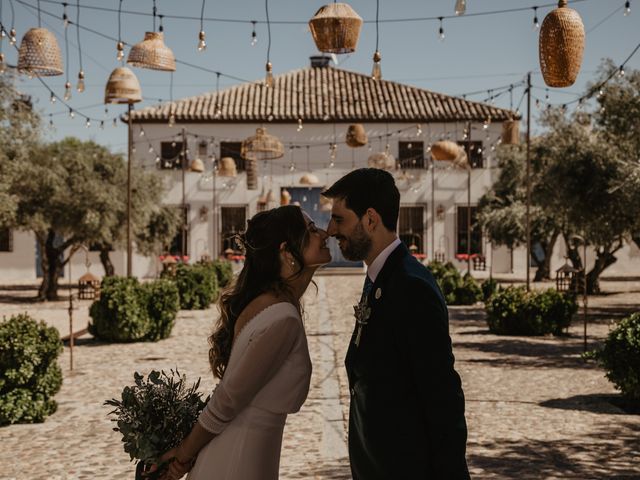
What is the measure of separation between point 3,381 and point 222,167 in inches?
804

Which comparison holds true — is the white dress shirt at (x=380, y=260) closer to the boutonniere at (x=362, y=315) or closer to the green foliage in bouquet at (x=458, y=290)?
the boutonniere at (x=362, y=315)

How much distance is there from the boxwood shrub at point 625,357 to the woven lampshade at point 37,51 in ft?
21.1

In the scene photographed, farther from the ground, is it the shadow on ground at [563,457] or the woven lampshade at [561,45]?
the woven lampshade at [561,45]

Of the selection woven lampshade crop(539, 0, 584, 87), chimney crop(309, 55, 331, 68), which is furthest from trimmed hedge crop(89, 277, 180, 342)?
chimney crop(309, 55, 331, 68)

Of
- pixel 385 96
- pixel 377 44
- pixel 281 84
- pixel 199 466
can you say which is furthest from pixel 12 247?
pixel 199 466

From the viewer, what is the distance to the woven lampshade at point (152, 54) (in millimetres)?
9430

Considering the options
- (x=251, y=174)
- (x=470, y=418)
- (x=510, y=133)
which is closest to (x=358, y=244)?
(x=470, y=418)

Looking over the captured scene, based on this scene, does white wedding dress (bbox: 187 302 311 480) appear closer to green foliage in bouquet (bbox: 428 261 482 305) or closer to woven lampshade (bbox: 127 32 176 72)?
woven lampshade (bbox: 127 32 176 72)

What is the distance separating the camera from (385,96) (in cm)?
4094

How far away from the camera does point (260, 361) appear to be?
2.78 meters

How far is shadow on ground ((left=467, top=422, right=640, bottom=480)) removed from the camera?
6230 millimetres

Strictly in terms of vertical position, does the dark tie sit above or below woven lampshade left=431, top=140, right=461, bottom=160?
below

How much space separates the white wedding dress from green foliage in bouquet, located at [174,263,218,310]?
1883 centimetres

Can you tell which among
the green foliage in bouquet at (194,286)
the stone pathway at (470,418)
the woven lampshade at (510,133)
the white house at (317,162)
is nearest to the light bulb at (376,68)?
the stone pathway at (470,418)
